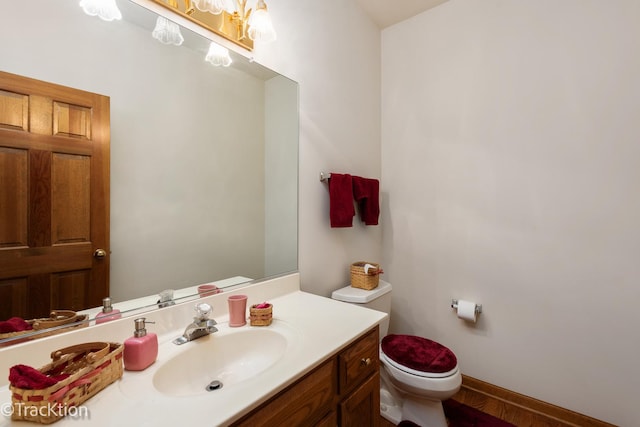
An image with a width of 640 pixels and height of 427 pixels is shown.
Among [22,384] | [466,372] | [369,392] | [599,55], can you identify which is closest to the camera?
[22,384]

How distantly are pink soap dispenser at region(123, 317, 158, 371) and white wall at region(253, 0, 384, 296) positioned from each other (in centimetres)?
85

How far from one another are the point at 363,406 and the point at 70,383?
0.89 metres

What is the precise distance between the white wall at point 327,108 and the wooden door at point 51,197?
82cm

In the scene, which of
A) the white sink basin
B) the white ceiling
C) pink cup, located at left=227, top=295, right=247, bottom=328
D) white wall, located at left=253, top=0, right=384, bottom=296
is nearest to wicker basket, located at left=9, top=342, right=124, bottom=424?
the white sink basin

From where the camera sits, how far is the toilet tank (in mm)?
1604

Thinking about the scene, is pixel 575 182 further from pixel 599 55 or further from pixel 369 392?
pixel 369 392

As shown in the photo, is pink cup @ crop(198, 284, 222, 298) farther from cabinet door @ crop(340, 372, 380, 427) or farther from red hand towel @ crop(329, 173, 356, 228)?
red hand towel @ crop(329, 173, 356, 228)

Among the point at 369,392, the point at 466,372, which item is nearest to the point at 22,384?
the point at 369,392

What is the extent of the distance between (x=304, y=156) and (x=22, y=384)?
1291 millimetres

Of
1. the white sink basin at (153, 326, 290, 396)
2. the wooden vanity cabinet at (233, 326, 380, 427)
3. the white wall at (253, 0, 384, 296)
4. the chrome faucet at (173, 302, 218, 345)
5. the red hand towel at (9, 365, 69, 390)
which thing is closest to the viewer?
the red hand towel at (9, 365, 69, 390)

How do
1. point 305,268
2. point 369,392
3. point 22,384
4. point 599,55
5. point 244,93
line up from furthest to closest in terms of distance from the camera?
point 305,268, point 599,55, point 244,93, point 369,392, point 22,384

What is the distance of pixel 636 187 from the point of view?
138cm

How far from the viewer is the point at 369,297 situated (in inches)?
64.0

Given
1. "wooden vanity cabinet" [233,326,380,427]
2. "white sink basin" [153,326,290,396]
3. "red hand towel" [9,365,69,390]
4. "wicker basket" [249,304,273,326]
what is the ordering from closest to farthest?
1. "red hand towel" [9,365,69,390]
2. "wooden vanity cabinet" [233,326,380,427]
3. "white sink basin" [153,326,290,396]
4. "wicker basket" [249,304,273,326]
